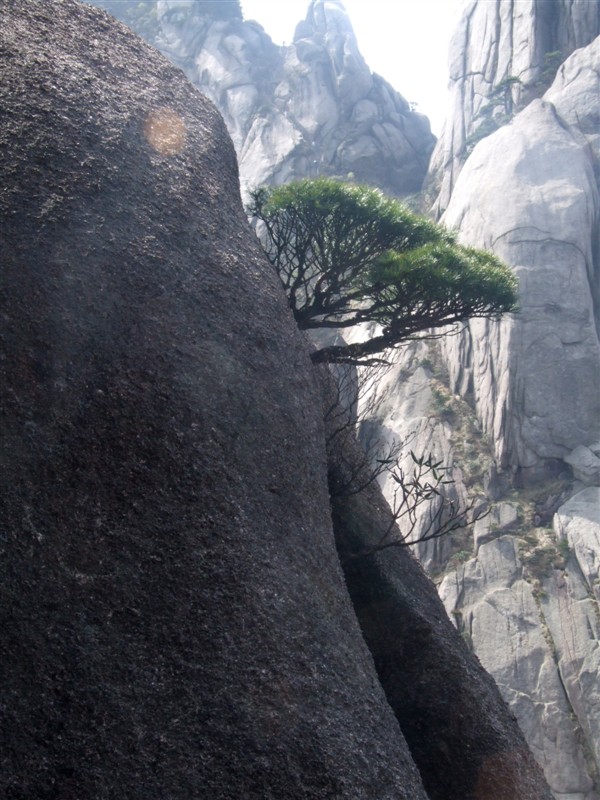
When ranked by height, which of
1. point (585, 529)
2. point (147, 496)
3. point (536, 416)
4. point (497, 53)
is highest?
point (497, 53)

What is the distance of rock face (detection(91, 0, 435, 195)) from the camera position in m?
46.2

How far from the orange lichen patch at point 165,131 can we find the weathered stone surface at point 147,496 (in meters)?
0.04

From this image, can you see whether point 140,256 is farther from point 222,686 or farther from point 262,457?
point 222,686

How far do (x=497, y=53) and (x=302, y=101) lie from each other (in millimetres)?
13269

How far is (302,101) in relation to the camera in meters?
49.9

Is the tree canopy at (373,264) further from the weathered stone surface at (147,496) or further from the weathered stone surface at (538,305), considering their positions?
the weathered stone surface at (538,305)

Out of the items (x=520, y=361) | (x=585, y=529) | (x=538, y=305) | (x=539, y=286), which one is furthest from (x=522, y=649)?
(x=539, y=286)

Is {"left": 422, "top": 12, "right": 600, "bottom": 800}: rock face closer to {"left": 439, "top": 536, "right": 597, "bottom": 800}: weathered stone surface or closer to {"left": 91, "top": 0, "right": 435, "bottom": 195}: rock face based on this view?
{"left": 439, "top": 536, "right": 597, "bottom": 800}: weathered stone surface

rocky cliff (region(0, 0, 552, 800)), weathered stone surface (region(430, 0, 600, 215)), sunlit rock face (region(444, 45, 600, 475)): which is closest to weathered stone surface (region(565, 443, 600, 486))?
sunlit rock face (region(444, 45, 600, 475))

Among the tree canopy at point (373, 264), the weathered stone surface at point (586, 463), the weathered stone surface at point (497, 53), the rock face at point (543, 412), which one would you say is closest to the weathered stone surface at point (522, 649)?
the rock face at point (543, 412)

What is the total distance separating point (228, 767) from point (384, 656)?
379cm

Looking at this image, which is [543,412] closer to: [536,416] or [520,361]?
[536,416]

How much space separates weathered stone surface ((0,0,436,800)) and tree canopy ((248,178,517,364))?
123 inches

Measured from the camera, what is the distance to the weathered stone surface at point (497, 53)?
125 ft
